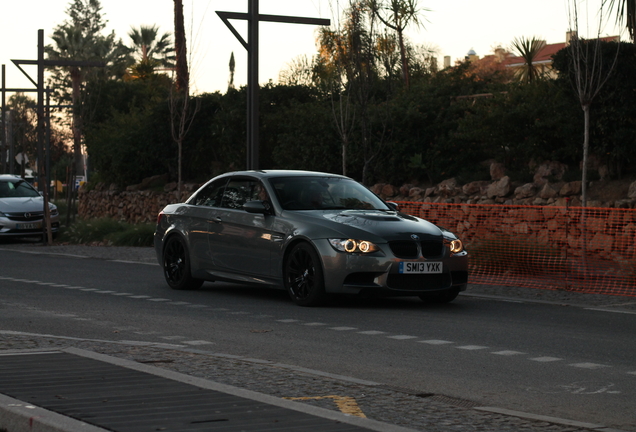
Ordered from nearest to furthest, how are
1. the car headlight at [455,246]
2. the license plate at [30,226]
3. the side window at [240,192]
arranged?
the car headlight at [455,246]
the side window at [240,192]
the license plate at [30,226]

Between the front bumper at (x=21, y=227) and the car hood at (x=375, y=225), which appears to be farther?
the front bumper at (x=21, y=227)

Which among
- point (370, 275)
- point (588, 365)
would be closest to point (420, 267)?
point (370, 275)

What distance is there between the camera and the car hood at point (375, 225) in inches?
460

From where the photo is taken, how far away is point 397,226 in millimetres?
11906

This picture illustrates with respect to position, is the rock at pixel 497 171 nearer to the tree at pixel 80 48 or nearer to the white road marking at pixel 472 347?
the white road marking at pixel 472 347

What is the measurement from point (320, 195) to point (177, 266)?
96.3 inches

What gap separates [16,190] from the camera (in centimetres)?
2845

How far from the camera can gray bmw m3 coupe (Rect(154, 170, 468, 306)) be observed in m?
11.7

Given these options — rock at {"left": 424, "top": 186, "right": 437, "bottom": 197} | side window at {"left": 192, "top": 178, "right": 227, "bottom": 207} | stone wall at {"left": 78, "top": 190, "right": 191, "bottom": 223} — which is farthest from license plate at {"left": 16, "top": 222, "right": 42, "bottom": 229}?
side window at {"left": 192, "top": 178, "right": 227, "bottom": 207}

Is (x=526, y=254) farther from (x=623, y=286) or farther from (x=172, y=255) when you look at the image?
(x=172, y=255)

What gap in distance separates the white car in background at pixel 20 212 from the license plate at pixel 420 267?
Answer: 16173 millimetres

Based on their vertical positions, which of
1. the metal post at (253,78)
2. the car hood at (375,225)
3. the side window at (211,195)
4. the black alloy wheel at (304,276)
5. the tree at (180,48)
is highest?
the tree at (180,48)

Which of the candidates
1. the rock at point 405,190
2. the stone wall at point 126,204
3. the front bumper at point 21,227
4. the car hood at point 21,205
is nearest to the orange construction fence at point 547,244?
the rock at point 405,190

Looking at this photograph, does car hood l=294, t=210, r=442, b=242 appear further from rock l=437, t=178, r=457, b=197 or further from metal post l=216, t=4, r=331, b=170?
rock l=437, t=178, r=457, b=197
